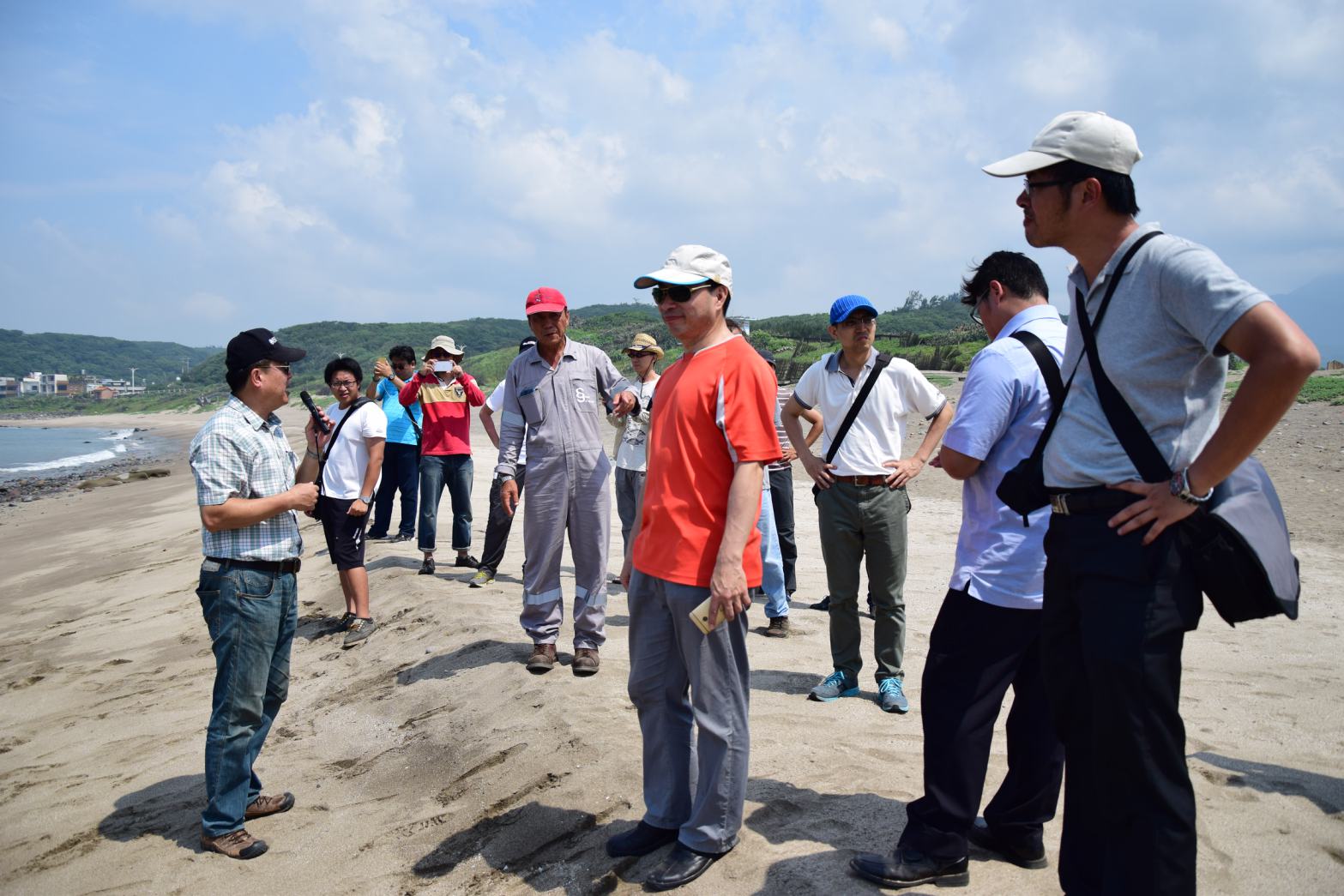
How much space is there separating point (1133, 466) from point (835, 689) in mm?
3084

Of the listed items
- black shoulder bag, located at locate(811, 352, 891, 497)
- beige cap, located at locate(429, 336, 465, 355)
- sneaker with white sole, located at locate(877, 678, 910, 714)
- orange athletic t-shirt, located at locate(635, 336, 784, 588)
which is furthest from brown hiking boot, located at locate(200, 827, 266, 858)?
beige cap, located at locate(429, 336, 465, 355)

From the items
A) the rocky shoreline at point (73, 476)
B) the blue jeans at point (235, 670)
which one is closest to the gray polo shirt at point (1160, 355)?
the blue jeans at point (235, 670)

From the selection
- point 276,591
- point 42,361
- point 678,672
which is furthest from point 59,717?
point 42,361

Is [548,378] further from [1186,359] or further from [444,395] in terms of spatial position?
[1186,359]

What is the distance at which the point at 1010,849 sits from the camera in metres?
3.02

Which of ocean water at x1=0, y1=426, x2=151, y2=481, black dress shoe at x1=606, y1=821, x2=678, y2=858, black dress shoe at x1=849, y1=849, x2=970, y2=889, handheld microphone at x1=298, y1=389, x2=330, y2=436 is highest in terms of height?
handheld microphone at x1=298, y1=389, x2=330, y2=436

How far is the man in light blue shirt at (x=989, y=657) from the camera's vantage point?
2846 millimetres

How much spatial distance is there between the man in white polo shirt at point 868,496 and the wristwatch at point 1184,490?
2702 millimetres

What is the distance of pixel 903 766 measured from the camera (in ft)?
12.6

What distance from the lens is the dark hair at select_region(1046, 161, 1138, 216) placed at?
208 centimetres

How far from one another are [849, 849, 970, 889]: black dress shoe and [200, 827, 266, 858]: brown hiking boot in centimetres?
253

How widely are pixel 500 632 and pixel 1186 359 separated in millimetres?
4977

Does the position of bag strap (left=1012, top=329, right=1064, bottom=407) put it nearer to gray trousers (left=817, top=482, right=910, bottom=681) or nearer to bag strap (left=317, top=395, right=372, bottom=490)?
gray trousers (left=817, top=482, right=910, bottom=681)

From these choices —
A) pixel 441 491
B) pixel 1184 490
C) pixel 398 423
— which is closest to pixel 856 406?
pixel 1184 490
